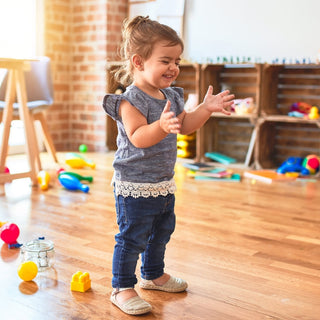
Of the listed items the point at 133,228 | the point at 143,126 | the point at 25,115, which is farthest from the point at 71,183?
the point at 143,126

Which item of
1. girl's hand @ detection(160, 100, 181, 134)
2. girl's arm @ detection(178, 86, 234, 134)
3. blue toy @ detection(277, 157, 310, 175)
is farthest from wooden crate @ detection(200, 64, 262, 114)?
girl's hand @ detection(160, 100, 181, 134)

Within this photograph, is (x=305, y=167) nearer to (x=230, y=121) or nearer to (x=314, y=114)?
(x=314, y=114)

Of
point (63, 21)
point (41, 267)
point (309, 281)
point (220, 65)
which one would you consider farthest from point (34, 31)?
point (309, 281)

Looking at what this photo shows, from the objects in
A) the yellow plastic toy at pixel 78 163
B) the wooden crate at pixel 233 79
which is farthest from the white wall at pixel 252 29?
the yellow plastic toy at pixel 78 163

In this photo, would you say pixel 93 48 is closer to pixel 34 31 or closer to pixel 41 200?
pixel 34 31

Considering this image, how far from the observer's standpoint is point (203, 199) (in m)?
2.83

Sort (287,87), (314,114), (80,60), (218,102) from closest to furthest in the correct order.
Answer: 1. (218,102)
2. (314,114)
3. (287,87)
4. (80,60)

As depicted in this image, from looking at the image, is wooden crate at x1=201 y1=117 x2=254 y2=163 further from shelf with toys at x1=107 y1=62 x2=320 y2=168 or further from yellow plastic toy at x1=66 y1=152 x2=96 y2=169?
yellow plastic toy at x1=66 y1=152 x2=96 y2=169

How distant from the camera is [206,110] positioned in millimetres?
1437

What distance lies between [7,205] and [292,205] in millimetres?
1493

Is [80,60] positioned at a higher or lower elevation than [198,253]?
higher

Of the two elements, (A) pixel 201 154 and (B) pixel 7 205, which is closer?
(B) pixel 7 205

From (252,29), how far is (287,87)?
54cm

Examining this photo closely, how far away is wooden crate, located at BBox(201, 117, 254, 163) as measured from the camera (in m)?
4.29
